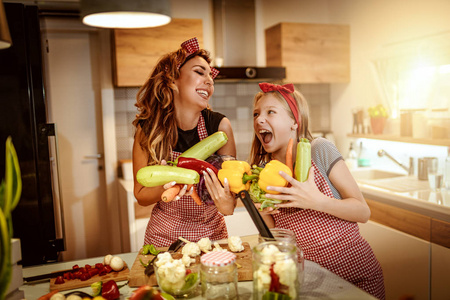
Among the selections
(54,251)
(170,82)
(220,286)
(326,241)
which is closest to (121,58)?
(170,82)

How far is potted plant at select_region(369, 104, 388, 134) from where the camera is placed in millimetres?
3285

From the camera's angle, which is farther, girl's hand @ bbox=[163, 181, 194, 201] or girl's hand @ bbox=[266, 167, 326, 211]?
girl's hand @ bbox=[163, 181, 194, 201]

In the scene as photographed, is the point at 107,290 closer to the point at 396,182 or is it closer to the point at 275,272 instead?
the point at 275,272

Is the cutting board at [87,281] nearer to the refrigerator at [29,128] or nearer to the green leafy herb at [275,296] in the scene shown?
the green leafy herb at [275,296]

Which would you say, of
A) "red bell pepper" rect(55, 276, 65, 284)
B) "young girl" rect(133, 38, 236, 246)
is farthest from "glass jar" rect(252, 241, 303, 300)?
"young girl" rect(133, 38, 236, 246)

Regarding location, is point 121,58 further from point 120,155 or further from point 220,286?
point 220,286

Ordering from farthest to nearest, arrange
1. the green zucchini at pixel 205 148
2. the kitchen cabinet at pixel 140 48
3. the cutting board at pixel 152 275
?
the kitchen cabinet at pixel 140 48 → the green zucchini at pixel 205 148 → the cutting board at pixel 152 275

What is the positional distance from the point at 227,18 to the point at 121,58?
3.50 feet

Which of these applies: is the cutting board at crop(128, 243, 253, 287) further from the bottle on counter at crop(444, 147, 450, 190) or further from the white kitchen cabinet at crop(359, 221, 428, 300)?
the bottle on counter at crop(444, 147, 450, 190)

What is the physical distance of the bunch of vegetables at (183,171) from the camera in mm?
1203

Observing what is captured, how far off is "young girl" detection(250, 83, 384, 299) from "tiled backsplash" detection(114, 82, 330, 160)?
2.26 metres

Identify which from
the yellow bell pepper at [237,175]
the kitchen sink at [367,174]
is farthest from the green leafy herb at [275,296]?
the kitchen sink at [367,174]

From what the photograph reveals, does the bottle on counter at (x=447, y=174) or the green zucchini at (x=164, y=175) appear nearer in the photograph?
the green zucchini at (x=164, y=175)

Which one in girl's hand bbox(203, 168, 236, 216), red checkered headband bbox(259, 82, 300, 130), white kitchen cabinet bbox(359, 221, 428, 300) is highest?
red checkered headband bbox(259, 82, 300, 130)
